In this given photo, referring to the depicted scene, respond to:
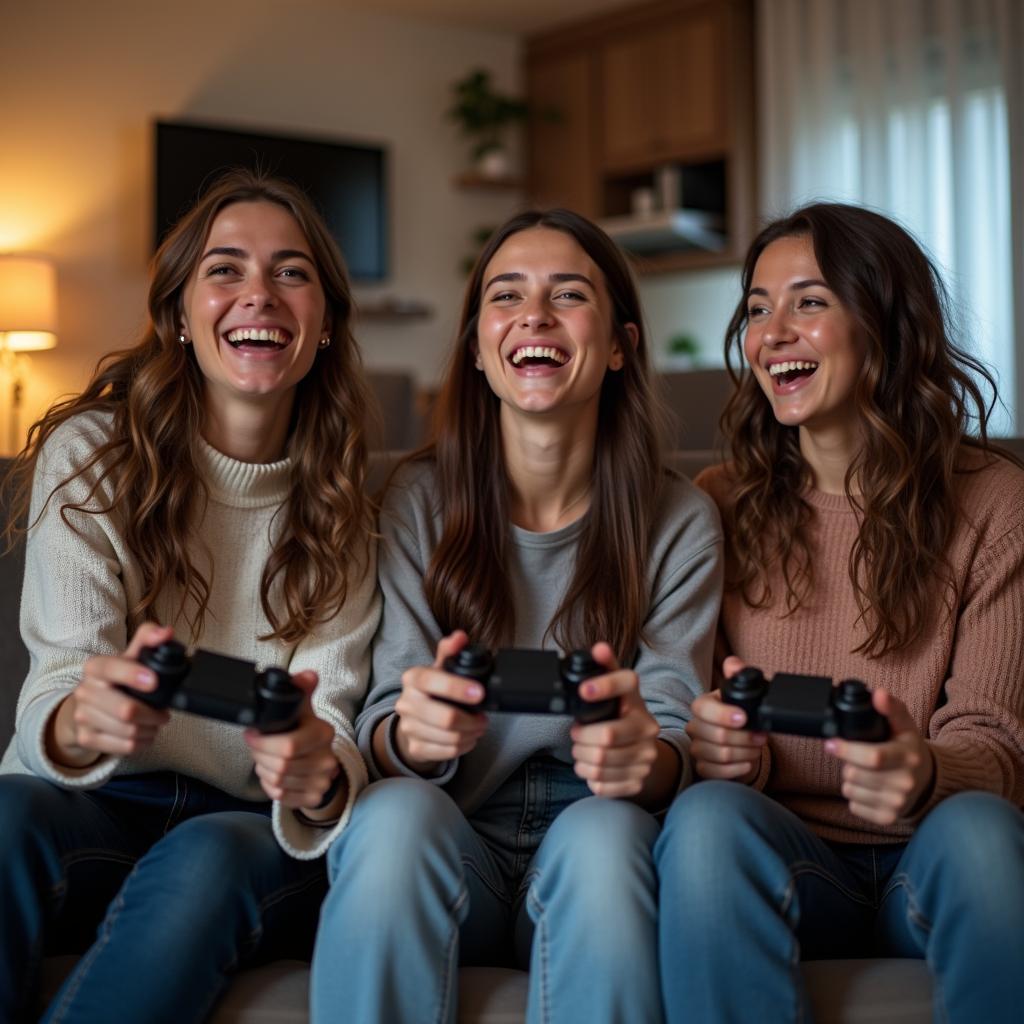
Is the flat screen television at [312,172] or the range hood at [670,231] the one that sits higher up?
the flat screen television at [312,172]

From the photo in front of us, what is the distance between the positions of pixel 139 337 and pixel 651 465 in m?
0.73

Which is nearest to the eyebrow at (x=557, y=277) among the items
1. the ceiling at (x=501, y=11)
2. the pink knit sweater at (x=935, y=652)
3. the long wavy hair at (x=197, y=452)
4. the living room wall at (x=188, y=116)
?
the long wavy hair at (x=197, y=452)

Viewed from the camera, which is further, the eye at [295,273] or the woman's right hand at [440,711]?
the eye at [295,273]

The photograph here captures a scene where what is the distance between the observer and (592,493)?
1.75m

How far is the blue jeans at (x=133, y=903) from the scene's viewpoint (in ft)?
4.15

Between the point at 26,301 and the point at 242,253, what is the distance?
10.6 ft

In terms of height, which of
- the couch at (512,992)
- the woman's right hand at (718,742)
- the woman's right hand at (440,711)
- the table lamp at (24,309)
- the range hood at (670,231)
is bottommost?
the couch at (512,992)

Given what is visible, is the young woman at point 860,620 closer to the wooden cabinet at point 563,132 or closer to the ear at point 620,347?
the ear at point 620,347

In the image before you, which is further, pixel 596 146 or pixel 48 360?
pixel 596 146

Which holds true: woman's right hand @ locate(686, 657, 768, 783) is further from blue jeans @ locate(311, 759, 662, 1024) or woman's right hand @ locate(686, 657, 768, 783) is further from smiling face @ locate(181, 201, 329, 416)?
smiling face @ locate(181, 201, 329, 416)

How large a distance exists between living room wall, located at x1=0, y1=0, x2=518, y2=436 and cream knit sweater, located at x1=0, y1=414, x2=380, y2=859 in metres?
3.50

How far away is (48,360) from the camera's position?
500 centimetres

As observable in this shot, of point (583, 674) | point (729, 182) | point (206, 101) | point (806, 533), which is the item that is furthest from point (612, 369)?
point (206, 101)

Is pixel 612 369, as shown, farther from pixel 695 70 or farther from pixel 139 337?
pixel 695 70
